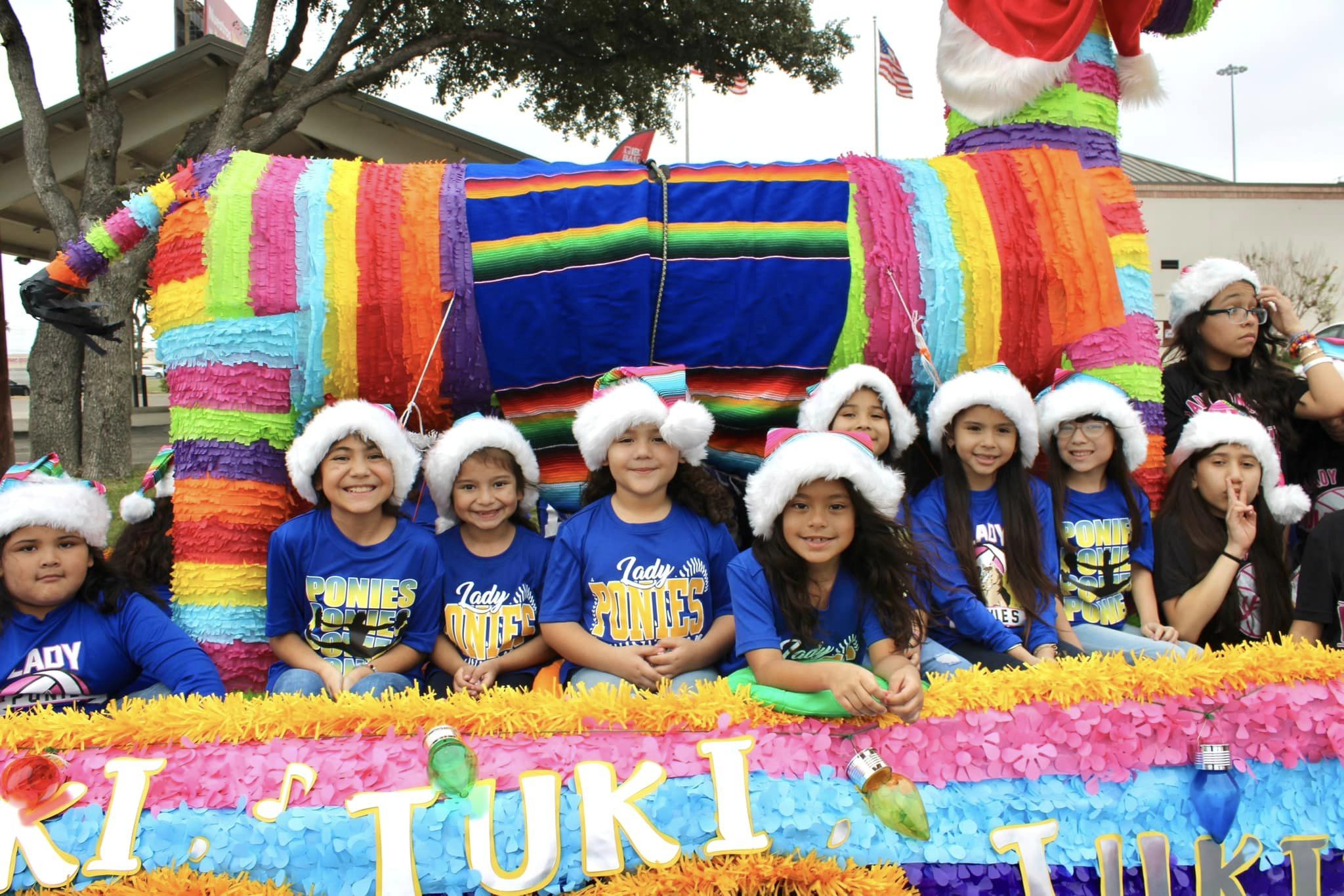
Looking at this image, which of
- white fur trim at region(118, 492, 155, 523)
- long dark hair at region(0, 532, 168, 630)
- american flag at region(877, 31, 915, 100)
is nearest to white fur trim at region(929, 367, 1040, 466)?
long dark hair at region(0, 532, 168, 630)

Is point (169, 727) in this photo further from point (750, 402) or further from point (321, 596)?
point (750, 402)

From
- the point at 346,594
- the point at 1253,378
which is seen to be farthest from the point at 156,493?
the point at 1253,378

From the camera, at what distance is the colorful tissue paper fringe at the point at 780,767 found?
138cm

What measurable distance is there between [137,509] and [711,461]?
147 cm

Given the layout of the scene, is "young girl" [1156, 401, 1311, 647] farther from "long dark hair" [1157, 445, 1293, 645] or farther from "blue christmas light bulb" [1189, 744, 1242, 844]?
"blue christmas light bulb" [1189, 744, 1242, 844]

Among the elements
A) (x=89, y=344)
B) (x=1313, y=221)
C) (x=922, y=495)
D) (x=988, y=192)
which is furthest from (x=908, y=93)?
(x=1313, y=221)

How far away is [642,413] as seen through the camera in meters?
2.01

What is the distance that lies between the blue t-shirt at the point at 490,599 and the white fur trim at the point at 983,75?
1.67m

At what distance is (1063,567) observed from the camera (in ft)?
7.21

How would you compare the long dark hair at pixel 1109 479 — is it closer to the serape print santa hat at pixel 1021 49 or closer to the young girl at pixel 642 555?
the young girl at pixel 642 555

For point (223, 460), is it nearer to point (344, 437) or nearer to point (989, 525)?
point (344, 437)

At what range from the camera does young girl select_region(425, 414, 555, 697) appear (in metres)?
2.07

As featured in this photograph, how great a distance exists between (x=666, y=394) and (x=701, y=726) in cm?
86

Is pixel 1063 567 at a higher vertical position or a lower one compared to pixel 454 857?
higher
